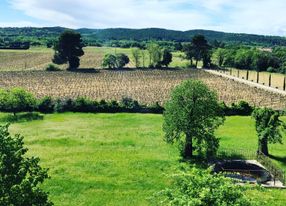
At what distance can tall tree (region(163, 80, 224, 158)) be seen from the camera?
4656cm

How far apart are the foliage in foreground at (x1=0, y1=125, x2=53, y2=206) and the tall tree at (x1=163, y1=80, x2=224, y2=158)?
25601mm

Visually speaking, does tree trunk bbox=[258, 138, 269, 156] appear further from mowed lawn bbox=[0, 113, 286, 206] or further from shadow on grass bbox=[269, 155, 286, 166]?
mowed lawn bbox=[0, 113, 286, 206]

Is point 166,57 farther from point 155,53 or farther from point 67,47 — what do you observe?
point 67,47

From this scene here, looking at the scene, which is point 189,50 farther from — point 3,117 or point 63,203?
point 63,203

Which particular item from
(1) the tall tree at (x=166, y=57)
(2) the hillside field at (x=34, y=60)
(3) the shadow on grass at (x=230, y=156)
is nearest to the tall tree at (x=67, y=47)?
(2) the hillside field at (x=34, y=60)

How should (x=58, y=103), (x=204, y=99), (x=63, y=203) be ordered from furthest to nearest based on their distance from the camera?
(x=58, y=103)
(x=204, y=99)
(x=63, y=203)

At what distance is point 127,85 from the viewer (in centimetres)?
10950

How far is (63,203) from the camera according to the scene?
34500 mm

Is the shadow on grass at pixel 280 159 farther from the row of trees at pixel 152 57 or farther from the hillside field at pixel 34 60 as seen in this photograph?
the hillside field at pixel 34 60

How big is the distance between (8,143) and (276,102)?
247 feet

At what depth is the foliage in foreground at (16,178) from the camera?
21.2m

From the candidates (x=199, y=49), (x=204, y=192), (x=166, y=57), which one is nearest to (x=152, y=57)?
(x=166, y=57)

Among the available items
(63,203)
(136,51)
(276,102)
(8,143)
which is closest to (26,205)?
(8,143)

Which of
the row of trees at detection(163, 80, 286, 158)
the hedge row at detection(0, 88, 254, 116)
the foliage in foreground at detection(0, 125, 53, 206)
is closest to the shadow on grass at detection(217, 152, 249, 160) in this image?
the row of trees at detection(163, 80, 286, 158)
